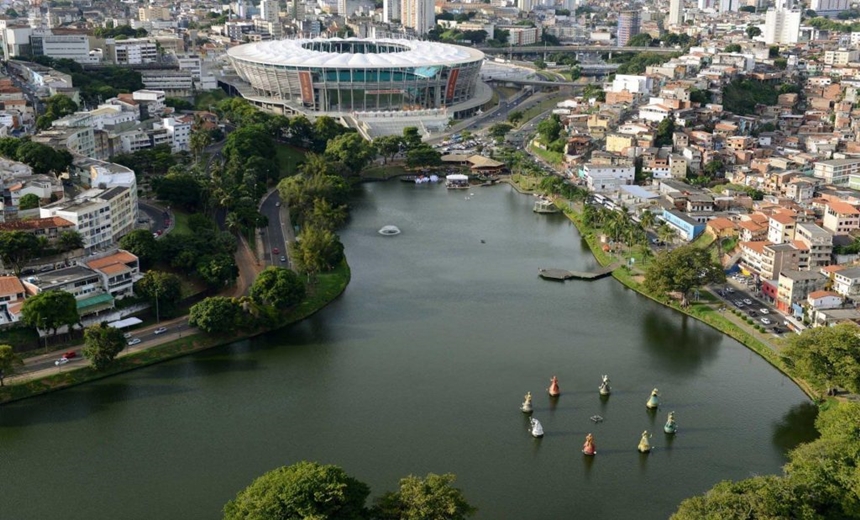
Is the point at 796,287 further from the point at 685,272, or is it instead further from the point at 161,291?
the point at 161,291

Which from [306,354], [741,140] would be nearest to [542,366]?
[306,354]

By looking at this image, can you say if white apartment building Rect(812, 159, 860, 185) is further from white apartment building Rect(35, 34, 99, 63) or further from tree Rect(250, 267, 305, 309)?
white apartment building Rect(35, 34, 99, 63)

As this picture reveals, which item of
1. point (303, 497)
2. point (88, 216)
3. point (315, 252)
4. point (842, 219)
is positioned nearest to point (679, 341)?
point (842, 219)

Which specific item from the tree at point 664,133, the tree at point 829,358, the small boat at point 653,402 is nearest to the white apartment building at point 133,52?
the tree at point 664,133

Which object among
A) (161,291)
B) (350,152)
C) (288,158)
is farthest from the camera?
(288,158)

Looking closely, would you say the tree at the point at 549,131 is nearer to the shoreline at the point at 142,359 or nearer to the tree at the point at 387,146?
the tree at the point at 387,146

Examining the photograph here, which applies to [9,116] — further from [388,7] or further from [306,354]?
[388,7]
